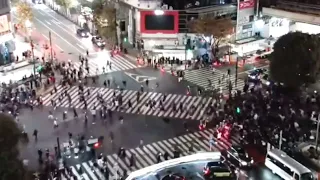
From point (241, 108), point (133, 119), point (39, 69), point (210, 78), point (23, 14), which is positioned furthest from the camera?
point (23, 14)

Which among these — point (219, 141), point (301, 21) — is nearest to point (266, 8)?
point (301, 21)

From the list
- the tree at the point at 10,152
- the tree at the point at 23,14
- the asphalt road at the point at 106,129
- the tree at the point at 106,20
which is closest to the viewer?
the tree at the point at 10,152

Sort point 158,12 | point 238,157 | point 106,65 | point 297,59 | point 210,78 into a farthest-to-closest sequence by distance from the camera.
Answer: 1. point 158,12
2. point 106,65
3. point 210,78
4. point 297,59
5. point 238,157

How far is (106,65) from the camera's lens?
59688mm

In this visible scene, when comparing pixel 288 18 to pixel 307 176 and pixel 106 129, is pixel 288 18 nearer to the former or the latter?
pixel 106 129

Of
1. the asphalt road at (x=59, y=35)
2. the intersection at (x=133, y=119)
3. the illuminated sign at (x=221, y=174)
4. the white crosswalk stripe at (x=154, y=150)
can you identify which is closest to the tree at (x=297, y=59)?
the intersection at (x=133, y=119)

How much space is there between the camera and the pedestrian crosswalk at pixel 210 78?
53469 mm

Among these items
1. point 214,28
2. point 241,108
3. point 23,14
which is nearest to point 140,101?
point 241,108

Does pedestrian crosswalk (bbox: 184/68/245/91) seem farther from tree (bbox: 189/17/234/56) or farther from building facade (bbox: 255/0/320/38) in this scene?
building facade (bbox: 255/0/320/38)

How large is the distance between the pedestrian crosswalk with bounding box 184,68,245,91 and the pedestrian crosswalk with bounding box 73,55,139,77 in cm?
717

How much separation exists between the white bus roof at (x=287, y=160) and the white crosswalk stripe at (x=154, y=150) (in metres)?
5.08

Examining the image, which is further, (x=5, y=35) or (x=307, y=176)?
(x=5, y=35)

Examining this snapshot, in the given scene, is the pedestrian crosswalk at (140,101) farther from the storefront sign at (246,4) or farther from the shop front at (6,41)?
the storefront sign at (246,4)

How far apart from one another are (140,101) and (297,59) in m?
14.8
